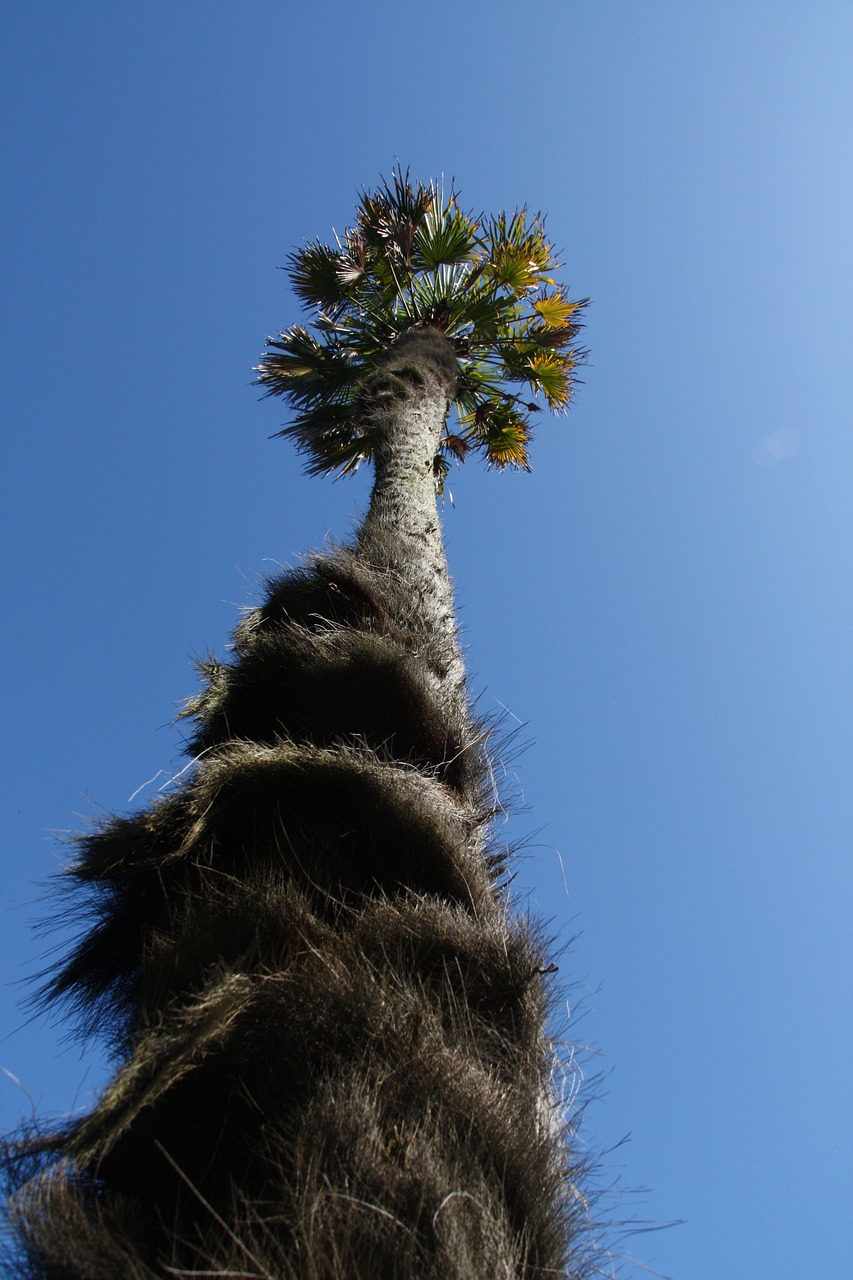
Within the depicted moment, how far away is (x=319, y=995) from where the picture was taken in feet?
5.42

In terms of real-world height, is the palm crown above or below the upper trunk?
above

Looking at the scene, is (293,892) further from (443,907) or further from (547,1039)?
(547,1039)

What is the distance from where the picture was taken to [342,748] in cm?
240

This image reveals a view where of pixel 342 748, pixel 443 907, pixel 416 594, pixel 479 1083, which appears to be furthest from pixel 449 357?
pixel 479 1083

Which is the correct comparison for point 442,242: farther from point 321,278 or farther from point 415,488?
point 415,488

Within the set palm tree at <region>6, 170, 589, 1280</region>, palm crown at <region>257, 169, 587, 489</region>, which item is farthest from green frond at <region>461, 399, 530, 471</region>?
palm tree at <region>6, 170, 589, 1280</region>

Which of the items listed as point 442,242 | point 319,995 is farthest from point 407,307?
point 319,995

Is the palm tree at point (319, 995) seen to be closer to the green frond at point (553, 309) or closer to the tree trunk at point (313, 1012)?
the tree trunk at point (313, 1012)

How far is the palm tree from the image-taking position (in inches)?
52.2

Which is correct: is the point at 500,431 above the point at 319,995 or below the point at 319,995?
above

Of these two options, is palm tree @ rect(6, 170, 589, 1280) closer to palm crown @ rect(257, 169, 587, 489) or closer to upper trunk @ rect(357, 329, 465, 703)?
upper trunk @ rect(357, 329, 465, 703)

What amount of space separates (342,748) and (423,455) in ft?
9.53

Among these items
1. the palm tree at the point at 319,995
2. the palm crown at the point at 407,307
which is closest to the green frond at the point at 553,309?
the palm crown at the point at 407,307

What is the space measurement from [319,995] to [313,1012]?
3 cm
